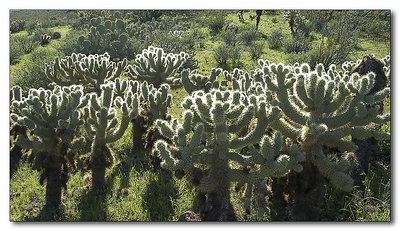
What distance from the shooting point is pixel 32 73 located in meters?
9.41

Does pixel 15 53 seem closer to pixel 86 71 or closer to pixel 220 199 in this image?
pixel 86 71

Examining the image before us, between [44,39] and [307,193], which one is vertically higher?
[44,39]

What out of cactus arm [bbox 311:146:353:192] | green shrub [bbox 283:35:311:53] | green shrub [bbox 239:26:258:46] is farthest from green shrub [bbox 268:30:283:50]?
cactus arm [bbox 311:146:353:192]

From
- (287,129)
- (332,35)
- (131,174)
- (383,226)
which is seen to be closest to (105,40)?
(332,35)

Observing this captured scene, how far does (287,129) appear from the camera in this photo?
462 cm

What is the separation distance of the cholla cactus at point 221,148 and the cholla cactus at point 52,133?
1254mm

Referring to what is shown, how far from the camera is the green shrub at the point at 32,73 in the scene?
9.12 metres

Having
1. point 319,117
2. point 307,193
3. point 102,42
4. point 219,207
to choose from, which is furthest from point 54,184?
point 102,42

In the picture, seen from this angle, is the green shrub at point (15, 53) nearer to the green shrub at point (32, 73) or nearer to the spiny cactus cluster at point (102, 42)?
the green shrub at point (32, 73)

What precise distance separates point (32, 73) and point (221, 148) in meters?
6.55

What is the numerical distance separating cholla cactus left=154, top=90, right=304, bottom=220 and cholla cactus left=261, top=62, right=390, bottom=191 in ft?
1.05

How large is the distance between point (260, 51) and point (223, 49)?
38.8 inches

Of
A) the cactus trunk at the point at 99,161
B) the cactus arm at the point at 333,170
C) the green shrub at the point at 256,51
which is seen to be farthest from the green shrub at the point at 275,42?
the cactus arm at the point at 333,170
